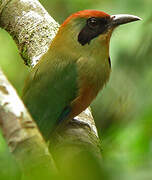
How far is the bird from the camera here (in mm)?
3189

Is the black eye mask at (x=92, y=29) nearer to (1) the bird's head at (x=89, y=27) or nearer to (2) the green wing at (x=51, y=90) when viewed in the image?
(1) the bird's head at (x=89, y=27)

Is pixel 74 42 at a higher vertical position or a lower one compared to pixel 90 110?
higher

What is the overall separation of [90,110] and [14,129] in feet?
7.51

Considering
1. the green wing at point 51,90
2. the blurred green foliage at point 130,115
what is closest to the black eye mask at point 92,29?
the green wing at point 51,90

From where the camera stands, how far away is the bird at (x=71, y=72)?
3189mm

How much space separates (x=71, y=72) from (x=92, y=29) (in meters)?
0.42

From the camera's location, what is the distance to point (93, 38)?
3.36 metres

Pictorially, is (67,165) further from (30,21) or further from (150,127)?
(30,21)

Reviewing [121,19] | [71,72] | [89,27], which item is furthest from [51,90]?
[121,19]

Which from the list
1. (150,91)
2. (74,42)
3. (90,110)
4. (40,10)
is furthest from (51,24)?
(150,91)

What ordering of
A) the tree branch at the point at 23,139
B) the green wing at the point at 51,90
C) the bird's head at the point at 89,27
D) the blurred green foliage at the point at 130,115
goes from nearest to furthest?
the blurred green foliage at the point at 130,115
the tree branch at the point at 23,139
the green wing at the point at 51,90
the bird's head at the point at 89,27

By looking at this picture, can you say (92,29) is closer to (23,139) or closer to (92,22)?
(92,22)

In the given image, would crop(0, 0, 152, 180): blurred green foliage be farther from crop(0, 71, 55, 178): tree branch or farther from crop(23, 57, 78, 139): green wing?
crop(23, 57, 78, 139): green wing

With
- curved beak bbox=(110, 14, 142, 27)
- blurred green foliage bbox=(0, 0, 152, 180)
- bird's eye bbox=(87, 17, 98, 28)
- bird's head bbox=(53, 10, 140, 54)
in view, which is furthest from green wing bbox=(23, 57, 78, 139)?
blurred green foliage bbox=(0, 0, 152, 180)
